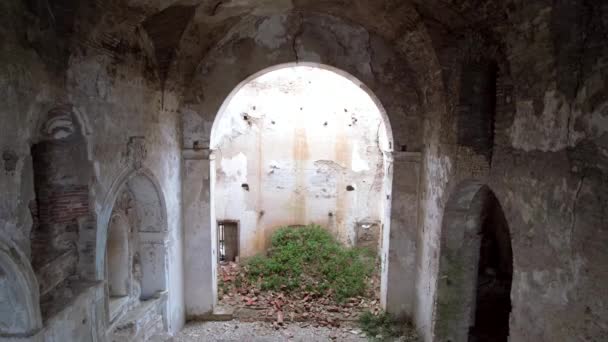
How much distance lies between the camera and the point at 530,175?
139 inches

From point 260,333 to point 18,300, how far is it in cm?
443

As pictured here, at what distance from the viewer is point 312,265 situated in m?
9.47

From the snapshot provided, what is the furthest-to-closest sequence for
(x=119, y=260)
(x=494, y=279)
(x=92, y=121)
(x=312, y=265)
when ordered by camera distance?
(x=312, y=265)
(x=494, y=279)
(x=119, y=260)
(x=92, y=121)

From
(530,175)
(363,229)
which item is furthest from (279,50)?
(363,229)

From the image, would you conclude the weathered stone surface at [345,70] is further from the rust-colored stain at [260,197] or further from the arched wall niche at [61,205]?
the rust-colored stain at [260,197]

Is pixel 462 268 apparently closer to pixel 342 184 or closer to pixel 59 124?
pixel 59 124

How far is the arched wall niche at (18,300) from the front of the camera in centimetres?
310

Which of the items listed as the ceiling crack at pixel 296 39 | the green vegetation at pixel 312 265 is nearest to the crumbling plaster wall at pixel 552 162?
the ceiling crack at pixel 296 39

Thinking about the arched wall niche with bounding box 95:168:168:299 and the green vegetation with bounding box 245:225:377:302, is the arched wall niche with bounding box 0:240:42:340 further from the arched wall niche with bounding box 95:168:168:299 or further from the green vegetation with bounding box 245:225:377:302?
the green vegetation with bounding box 245:225:377:302

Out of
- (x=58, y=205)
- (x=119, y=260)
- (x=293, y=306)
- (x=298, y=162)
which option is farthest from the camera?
(x=298, y=162)

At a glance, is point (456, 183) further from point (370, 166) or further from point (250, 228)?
point (250, 228)

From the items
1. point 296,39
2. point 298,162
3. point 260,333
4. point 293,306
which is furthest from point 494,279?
point 298,162

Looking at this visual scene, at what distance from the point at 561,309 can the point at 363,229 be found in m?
7.70

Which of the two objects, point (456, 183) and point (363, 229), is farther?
point (363, 229)
